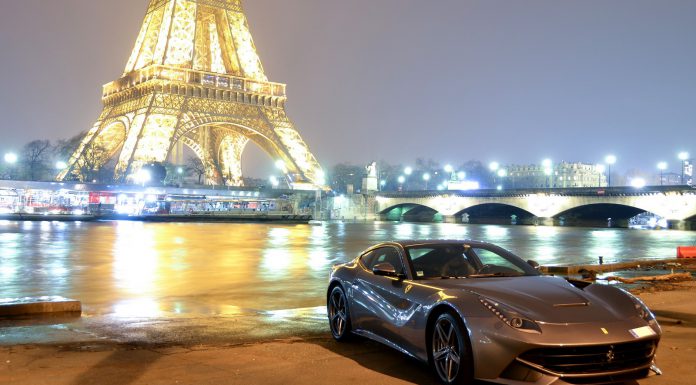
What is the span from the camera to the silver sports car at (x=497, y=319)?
5582 mm

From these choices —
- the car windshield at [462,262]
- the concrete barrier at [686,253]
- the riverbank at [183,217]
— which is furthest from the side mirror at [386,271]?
the riverbank at [183,217]

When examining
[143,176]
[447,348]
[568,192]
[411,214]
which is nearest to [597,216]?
[568,192]

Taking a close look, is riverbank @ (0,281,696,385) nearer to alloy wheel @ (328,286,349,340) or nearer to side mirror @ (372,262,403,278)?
alloy wheel @ (328,286,349,340)

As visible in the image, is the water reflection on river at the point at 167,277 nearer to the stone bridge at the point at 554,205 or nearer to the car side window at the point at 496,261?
the car side window at the point at 496,261

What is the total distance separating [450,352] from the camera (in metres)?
6.11

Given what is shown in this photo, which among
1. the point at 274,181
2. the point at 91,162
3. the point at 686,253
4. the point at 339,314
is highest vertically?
the point at 91,162

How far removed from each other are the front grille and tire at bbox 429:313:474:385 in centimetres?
49

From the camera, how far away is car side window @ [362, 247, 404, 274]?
7.78 m

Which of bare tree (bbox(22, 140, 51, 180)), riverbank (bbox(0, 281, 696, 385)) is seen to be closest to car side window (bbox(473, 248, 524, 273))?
riverbank (bbox(0, 281, 696, 385))

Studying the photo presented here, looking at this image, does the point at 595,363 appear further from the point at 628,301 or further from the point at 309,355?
the point at 309,355

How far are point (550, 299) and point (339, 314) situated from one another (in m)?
2.98

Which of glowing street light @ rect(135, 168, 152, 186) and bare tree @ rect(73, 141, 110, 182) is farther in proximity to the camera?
bare tree @ rect(73, 141, 110, 182)

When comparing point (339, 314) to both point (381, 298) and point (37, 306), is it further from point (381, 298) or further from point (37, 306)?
point (37, 306)

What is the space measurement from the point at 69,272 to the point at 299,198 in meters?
76.2
